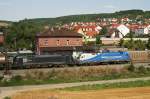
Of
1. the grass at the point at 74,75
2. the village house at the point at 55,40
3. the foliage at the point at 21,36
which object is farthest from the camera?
the foliage at the point at 21,36

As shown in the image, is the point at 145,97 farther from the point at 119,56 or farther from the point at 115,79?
the point at 119,56

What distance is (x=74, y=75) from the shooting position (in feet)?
150

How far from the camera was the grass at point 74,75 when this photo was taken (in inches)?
1625

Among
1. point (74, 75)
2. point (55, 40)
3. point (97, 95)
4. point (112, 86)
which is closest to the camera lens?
point (97, 95)

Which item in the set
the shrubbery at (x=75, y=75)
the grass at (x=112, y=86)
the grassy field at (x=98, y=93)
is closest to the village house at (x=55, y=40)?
the shrubbery at (x=75, y=75)

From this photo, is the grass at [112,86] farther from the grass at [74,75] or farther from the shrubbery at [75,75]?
the shrubbery at [75,75]

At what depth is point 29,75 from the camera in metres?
44.2

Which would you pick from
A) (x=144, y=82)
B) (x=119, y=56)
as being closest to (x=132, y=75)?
(x=144, y=82)

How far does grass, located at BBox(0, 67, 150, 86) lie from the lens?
41281 mm

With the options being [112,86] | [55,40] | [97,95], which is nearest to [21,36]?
[55,40]

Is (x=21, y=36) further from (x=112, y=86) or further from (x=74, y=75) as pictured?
(x=112, y=86)

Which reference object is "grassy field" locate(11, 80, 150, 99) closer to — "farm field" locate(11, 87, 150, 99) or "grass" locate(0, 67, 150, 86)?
"farm field" locate(11, 87, 150, 99)

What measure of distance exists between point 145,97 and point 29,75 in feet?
62.6

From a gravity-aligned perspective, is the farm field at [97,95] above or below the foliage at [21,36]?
below
